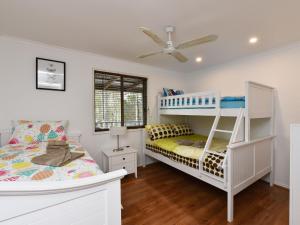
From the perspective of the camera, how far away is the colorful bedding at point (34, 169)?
44.9 inches

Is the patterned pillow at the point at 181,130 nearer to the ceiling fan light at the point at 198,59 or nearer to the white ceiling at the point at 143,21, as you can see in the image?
the ceiling fan light at the point at 198,59

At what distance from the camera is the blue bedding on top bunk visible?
6.88ft

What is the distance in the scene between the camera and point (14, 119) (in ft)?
7.39

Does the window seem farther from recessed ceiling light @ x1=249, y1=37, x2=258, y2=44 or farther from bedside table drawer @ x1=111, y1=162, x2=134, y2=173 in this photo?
recessed ceiling light @ x1=249, y1=37, x2=258, y2=44

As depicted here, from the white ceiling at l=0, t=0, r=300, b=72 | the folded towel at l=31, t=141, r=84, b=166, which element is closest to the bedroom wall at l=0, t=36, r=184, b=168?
the white ceiling at l=0, t=0, r=300, b=72

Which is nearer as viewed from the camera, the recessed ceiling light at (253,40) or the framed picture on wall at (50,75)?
the recessed ceiling light at (253,40)

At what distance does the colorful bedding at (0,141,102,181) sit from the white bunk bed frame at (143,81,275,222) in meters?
1.47

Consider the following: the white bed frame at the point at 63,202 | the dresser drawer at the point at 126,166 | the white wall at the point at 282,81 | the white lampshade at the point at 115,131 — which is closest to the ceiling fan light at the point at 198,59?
the white wall at the point at 282,81

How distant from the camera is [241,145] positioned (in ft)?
6.14

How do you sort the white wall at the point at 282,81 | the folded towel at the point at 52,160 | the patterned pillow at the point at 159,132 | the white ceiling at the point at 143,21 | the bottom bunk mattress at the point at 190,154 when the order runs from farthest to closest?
the patterned pillow at the point at 159,132 → the white wall at the point at 282,81 → the bottom bunk mattress at the point at 190,154 → the white ceiling at the point at 143,21 → the folded towel at the point at 52,160

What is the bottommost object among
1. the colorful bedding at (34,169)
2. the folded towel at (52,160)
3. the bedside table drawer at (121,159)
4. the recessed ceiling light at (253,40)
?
the bedside table drawer at (121,159)

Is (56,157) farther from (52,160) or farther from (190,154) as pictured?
(190,154)

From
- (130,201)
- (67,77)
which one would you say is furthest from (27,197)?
(67,77)

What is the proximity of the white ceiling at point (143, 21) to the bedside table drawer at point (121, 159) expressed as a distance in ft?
6.36
